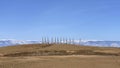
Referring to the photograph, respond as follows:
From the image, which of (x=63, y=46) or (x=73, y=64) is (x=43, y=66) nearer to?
(x=73, y=64)

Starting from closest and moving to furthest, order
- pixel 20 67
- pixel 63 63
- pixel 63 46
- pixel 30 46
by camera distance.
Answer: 1. pixel 20 67
2. pixel 63 63
3. pixel 63 46
4. pixel 30 46

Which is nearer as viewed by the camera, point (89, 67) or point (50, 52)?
point (89, 67)

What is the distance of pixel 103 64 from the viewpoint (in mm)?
Result: 42344

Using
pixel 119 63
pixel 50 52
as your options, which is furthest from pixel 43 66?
pixel 50 52

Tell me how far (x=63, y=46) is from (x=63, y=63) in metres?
36.9

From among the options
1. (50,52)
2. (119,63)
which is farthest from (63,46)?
(119,63)

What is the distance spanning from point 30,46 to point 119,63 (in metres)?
45.7

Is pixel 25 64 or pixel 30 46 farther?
pixel 30 46

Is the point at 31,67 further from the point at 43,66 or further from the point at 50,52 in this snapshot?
the point at 50,52

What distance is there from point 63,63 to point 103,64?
547 cm

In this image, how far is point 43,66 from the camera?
40062 mm

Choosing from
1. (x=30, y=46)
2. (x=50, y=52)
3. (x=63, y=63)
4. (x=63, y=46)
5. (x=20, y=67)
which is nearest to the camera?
(x=20, y=67)

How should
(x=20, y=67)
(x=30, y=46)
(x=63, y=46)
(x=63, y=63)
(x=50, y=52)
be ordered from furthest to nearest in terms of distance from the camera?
(x=30, y=46) < (x=63, y=46) < (x=50, y=52) < (x=63, y=63) < (x=20, y=67)

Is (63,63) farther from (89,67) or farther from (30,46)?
(30,46)
